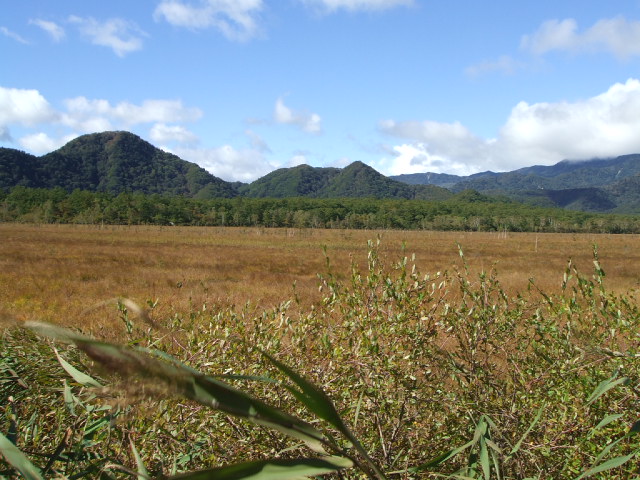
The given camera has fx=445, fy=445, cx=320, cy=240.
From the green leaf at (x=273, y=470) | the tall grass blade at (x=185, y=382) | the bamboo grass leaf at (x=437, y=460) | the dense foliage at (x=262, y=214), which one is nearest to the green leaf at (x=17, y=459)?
the tall grass blade at (x=185, y=382)

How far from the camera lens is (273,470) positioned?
0.57m

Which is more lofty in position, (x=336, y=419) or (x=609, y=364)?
(x=336, y=419)

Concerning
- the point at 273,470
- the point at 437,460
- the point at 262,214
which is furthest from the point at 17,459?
the point at 262,214

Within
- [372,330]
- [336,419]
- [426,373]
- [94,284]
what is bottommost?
[94,284]

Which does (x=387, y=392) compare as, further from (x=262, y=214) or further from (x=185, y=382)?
(x=262, y=214)

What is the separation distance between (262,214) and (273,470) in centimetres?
13553

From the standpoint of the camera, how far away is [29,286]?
1638 centimetres

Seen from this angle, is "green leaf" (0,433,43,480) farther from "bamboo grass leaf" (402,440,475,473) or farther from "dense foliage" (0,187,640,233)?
"dense foliage" (0,187,640,233)

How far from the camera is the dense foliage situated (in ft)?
334

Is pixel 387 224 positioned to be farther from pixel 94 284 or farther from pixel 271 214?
pixel 94 284

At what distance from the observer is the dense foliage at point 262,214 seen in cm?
10181

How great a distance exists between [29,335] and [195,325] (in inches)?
39.6

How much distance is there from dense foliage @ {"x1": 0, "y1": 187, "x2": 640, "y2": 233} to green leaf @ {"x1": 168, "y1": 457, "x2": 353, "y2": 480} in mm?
101483

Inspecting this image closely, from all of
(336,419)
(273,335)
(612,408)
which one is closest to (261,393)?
(273,335)
